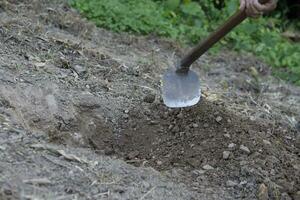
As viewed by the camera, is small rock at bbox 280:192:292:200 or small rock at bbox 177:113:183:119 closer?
small rock at bbox 280:192:292:200

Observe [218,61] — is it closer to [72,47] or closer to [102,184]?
[72,47]

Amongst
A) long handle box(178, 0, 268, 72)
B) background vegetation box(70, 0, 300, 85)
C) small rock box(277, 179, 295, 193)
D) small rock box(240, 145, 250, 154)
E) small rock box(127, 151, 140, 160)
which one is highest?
long handle box(178, 0, 268, 72)

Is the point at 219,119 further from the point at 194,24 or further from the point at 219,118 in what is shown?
the point at 194,24

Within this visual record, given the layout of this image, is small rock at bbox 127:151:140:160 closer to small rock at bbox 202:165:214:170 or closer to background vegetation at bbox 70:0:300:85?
small rock at bbox 202:165:214:170

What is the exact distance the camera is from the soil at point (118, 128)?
2.92 meters

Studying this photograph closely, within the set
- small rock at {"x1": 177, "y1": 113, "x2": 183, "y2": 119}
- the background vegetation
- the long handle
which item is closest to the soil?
small rock at {"x1": 177, "y1": 113, "x2": 183, "y2": 119}

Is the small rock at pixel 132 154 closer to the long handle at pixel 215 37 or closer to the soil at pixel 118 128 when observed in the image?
the soil at pixel 118 128

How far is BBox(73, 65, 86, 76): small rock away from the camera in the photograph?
4012 millimetres

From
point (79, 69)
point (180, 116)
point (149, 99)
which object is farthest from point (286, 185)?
point (79, 69)

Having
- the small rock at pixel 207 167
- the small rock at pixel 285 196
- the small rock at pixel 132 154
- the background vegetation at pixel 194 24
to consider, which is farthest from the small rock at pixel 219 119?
the background vegetation at pixel 194 24

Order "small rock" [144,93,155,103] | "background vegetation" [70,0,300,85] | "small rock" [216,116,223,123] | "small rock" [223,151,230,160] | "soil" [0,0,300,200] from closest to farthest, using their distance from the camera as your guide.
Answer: "soil" [0,0,300,200] → "small rock" [223,151,230,160] → "small rock" [216,116,223,123] → "small rock" [144,93,155,103] → "background vegetation" [70,0,300,85]

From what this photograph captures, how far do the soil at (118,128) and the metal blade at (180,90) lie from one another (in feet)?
0.27

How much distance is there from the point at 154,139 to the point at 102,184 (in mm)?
732

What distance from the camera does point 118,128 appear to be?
11.8ft
